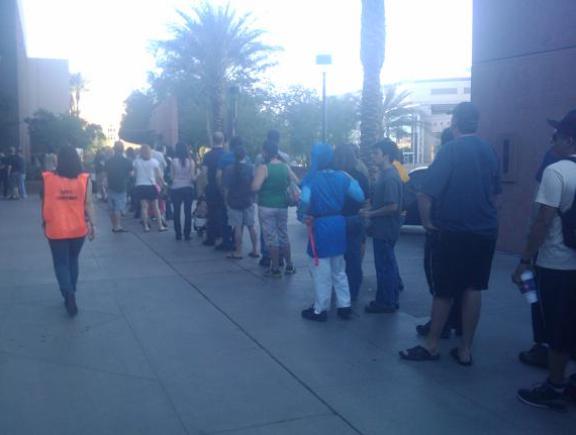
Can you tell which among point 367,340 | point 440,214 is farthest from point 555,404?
point 367,340

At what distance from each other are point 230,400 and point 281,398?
35cm

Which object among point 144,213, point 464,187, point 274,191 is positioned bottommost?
point 144,213

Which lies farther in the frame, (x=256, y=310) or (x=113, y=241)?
(x=113, y=241)

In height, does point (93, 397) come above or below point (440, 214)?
below

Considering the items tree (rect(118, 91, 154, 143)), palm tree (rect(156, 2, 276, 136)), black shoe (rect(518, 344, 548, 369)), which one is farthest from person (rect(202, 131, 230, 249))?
tree (rect(118, 91, 154, 143))

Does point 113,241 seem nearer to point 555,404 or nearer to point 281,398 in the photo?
point 281,398

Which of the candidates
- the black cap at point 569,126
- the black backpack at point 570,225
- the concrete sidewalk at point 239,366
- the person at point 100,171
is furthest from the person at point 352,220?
the person at point 100,171

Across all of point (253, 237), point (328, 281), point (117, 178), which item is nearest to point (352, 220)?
point (328, 281)

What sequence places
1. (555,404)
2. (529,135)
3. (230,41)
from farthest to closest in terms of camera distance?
1. (230,41)
2. (529,135)
3. (555,404)

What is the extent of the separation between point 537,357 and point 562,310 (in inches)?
43.3

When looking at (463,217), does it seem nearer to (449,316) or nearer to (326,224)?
(449,316)

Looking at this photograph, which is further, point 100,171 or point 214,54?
point 214,54

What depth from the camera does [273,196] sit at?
8711 millimetres

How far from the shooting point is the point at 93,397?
492 centimetres
